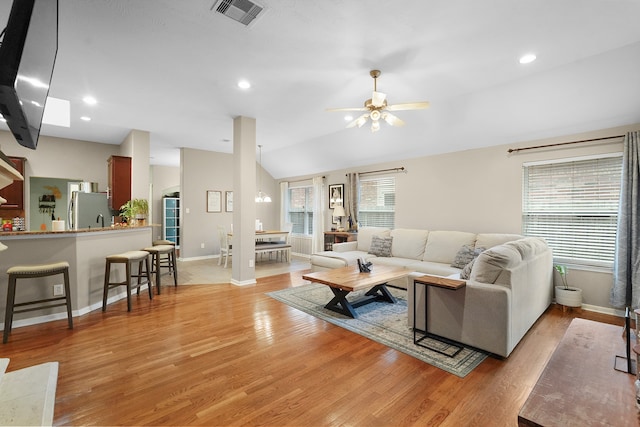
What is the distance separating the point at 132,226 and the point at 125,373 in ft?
9.11

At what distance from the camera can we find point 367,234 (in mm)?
5770

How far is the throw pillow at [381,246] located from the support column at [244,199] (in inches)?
87.5

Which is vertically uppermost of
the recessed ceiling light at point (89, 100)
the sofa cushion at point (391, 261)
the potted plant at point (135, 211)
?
the recessed ceiling light at point (89, 100)

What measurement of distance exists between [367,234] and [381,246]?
531mm

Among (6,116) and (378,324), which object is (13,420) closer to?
(6,116)

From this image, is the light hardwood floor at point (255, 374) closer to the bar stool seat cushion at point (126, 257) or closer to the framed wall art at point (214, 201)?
the bar stool seat cushion at point (126, 257)

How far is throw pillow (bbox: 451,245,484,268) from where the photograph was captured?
13.4 feet

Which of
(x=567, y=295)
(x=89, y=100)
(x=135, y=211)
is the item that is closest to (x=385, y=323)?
(x=567, y=295)

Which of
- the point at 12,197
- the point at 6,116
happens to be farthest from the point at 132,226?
the point at 6,116

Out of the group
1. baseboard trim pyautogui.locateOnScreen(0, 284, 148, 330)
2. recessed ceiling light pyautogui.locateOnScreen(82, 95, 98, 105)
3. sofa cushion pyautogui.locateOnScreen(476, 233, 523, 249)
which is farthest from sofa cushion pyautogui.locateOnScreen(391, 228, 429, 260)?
recessed ceiling light pyautogui.locateOnScreen(82, 95, 98, 105)

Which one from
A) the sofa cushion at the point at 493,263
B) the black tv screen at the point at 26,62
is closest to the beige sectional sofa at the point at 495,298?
the sofa cushion at the point at 493,263

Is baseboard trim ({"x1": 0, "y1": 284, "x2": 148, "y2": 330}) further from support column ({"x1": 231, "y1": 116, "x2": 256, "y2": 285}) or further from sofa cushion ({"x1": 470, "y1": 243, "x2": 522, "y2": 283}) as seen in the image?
sofa cushion ({"x1": 470, "y1": 243, "x2": 522, "y2": 283})

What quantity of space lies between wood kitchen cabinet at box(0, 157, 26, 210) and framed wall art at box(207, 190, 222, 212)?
3448 mm

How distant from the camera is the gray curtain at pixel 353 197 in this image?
260 inches
